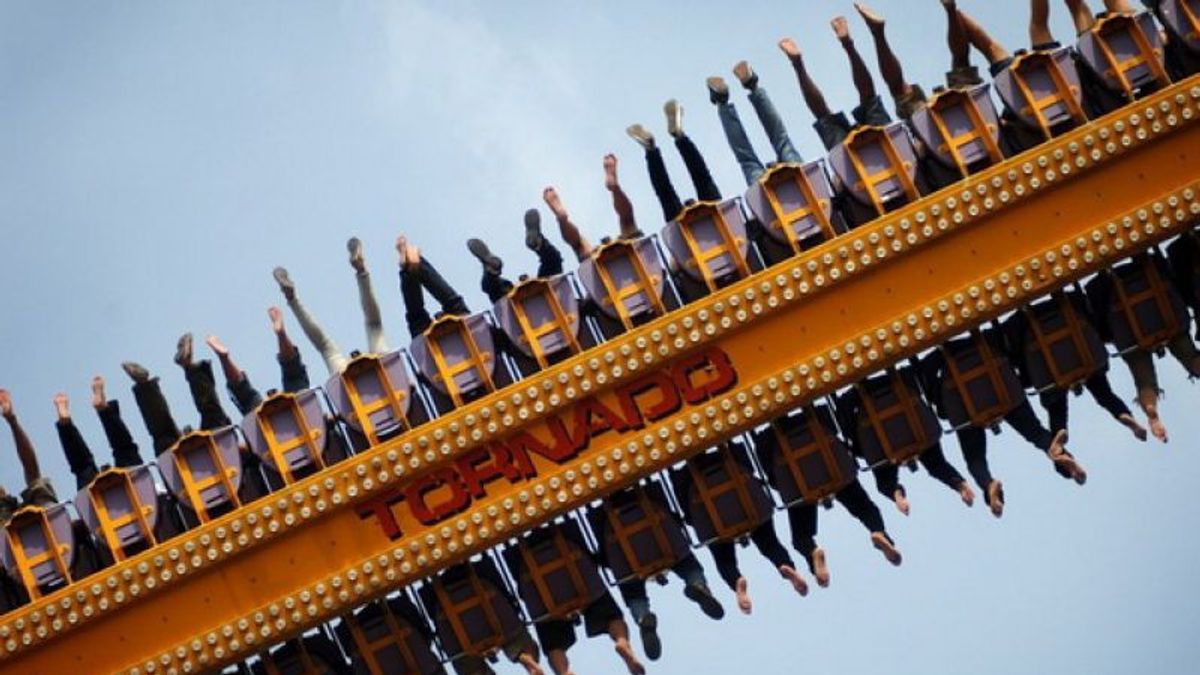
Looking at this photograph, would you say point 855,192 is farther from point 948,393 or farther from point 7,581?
point 7,581

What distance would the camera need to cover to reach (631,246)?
33531 mm

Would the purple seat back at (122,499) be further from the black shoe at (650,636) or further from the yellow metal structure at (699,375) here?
the black shoe at (650,636)

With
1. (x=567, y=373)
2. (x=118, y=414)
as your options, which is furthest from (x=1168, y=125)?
(x=118, y=414)

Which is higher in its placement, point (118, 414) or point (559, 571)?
→ point (118, 414)

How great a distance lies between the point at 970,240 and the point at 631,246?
11.2 feet

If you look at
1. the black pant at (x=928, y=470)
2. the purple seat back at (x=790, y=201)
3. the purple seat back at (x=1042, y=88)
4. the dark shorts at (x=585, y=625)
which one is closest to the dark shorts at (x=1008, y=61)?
the purple seat back at (x=1042, y=88)

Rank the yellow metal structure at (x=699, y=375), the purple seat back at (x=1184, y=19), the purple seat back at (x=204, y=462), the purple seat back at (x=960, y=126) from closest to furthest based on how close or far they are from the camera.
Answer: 1. the yellow metal structure at (x=699, y=375)
2. the purple seat back at (x=960, y=126)
3. the purple seat back at (x=204, y=462)
4. the purple seat back at (x=1184, y=19)

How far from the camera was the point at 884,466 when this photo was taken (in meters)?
33.9

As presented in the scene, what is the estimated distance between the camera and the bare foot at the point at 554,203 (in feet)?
109

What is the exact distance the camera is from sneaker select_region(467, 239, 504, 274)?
33438 millimetres

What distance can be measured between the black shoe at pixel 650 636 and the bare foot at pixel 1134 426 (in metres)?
5.09

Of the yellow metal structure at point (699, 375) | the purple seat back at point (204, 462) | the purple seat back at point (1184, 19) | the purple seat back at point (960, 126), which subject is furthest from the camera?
the purple seat back at point (1184, 19)

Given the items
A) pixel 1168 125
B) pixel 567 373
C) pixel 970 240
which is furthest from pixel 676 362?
pixel 1168 125

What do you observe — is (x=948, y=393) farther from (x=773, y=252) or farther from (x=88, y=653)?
(x=88, y=653)
